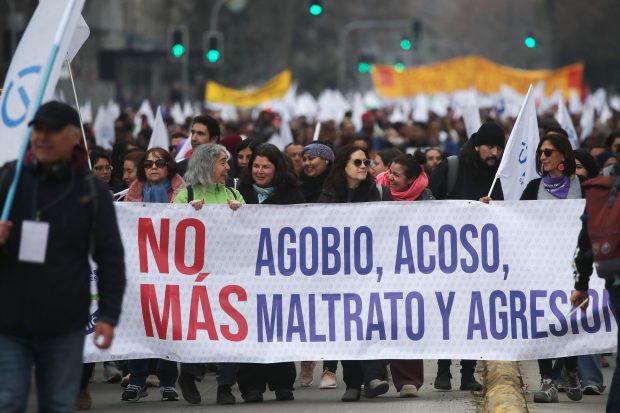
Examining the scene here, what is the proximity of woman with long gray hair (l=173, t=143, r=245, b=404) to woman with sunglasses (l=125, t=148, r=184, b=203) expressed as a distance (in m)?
0.45

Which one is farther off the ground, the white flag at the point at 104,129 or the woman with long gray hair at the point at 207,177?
the white flag at the point at 104,129

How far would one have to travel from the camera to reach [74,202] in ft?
20.9

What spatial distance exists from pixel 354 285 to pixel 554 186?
149cm

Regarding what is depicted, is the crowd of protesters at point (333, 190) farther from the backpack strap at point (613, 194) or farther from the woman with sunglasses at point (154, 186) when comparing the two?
the backpack strap at point (613, 194)

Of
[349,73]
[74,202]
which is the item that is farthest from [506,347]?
[349,73]

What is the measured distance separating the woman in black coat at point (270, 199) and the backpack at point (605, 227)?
300 centimetres

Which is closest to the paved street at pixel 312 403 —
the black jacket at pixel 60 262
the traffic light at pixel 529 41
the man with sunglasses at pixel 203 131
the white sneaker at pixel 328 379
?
the white sneaker at pixel 328 379

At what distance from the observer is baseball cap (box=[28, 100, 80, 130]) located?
20.8 ft

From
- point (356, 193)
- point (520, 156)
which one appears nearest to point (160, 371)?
point (356, 193)

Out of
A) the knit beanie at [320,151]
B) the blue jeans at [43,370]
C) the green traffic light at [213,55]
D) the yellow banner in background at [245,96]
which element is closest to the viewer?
the blue jeans at [43,370]

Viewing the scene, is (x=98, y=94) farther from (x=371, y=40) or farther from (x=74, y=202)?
(x=371, y=40)

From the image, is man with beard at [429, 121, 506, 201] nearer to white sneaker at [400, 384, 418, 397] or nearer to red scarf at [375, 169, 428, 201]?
red scarf at [375, 169, 428, 201]

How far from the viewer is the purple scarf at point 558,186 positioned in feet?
34.3

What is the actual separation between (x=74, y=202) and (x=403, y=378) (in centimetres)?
455
